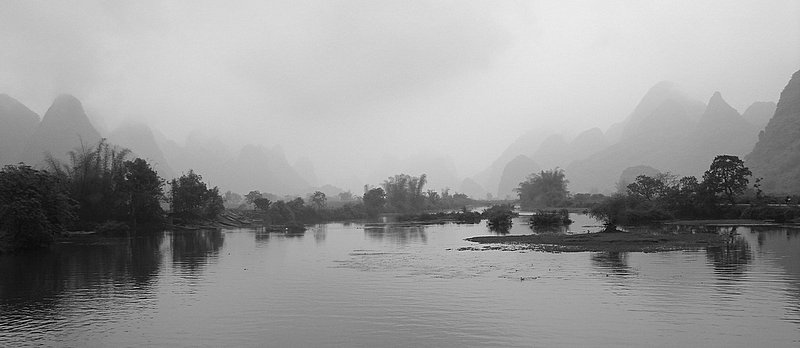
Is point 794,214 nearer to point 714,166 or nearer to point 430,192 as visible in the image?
point 714,166

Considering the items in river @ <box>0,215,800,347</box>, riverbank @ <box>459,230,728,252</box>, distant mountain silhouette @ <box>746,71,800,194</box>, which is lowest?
river @ <box>0,215,800,347</box>

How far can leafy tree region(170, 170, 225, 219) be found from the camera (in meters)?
85.0

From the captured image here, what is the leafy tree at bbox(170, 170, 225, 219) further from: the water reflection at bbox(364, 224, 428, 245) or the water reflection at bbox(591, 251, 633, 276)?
the water reflection at bbox(591, 251, 633, 276)

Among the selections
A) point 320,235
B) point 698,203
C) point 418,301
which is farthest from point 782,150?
point 418,301

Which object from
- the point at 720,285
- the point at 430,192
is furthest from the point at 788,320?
the point at 430,192

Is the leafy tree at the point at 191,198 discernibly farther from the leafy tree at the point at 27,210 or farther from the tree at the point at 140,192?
the leafy tree at the point at 27,210

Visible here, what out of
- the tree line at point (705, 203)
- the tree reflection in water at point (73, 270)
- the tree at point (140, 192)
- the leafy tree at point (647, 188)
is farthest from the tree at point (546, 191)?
the tree reflection in water at point (73, 270)

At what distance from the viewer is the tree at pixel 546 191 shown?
6353 inches

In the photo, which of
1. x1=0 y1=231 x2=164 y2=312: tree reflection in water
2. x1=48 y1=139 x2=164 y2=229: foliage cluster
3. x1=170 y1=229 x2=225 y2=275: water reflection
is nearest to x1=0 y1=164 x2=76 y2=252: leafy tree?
x1=0 y1=231 x2=164 y2=312: tree reflection in water

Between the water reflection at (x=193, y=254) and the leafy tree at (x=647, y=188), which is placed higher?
the leafy tree at (x=647, y=188)

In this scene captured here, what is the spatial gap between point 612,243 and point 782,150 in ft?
361

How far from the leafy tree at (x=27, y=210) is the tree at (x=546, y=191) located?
433ft

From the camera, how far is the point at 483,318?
18.8 m

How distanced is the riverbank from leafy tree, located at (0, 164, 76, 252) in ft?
116
